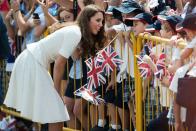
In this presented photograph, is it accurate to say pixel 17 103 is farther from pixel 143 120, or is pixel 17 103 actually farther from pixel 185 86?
pixel 185 86

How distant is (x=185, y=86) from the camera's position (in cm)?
586

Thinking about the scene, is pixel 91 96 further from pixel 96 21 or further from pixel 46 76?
pixel 96 21

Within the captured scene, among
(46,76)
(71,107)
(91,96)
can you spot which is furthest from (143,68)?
(71,107)

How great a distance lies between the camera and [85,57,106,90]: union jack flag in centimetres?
821

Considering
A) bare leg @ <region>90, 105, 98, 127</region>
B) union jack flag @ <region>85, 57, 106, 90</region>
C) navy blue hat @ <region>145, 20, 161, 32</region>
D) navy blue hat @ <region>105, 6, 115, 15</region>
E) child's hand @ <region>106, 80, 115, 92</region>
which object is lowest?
bare leg @ <region>90, 105, 98, 127</region>

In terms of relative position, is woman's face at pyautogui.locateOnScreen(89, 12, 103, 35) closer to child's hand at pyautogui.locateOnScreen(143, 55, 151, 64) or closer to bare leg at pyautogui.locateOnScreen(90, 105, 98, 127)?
child's hand at pyautogui.locateOnScreen(143, 55, 151, 64)

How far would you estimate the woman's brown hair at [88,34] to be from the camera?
7848 millimetres

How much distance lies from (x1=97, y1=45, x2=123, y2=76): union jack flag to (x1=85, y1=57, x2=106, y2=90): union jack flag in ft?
0.21

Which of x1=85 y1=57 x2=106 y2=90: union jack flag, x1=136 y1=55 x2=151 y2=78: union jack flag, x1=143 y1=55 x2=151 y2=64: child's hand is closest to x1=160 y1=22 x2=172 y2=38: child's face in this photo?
x1=136 y1=55 x2=151 y2=78: union jack flag

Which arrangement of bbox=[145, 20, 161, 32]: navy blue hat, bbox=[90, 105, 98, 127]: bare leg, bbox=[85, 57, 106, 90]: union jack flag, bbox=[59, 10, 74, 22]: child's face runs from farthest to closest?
bbox=[59, 10, 74, 22]: child's face < bbox=[90, 105, 98, 127]: bare leg < bbox=[85, 57, 106, 90]: union jack flag < bbox=[145, 20, 161, 32]: navy blue hat

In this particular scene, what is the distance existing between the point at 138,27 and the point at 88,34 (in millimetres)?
590

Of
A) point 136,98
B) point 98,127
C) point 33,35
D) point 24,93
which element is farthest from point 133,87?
point 33,35

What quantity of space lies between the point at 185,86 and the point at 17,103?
110 inches

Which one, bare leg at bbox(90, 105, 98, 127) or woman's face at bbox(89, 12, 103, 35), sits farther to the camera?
bare leg at bbox(90, 105, 98, 127)
